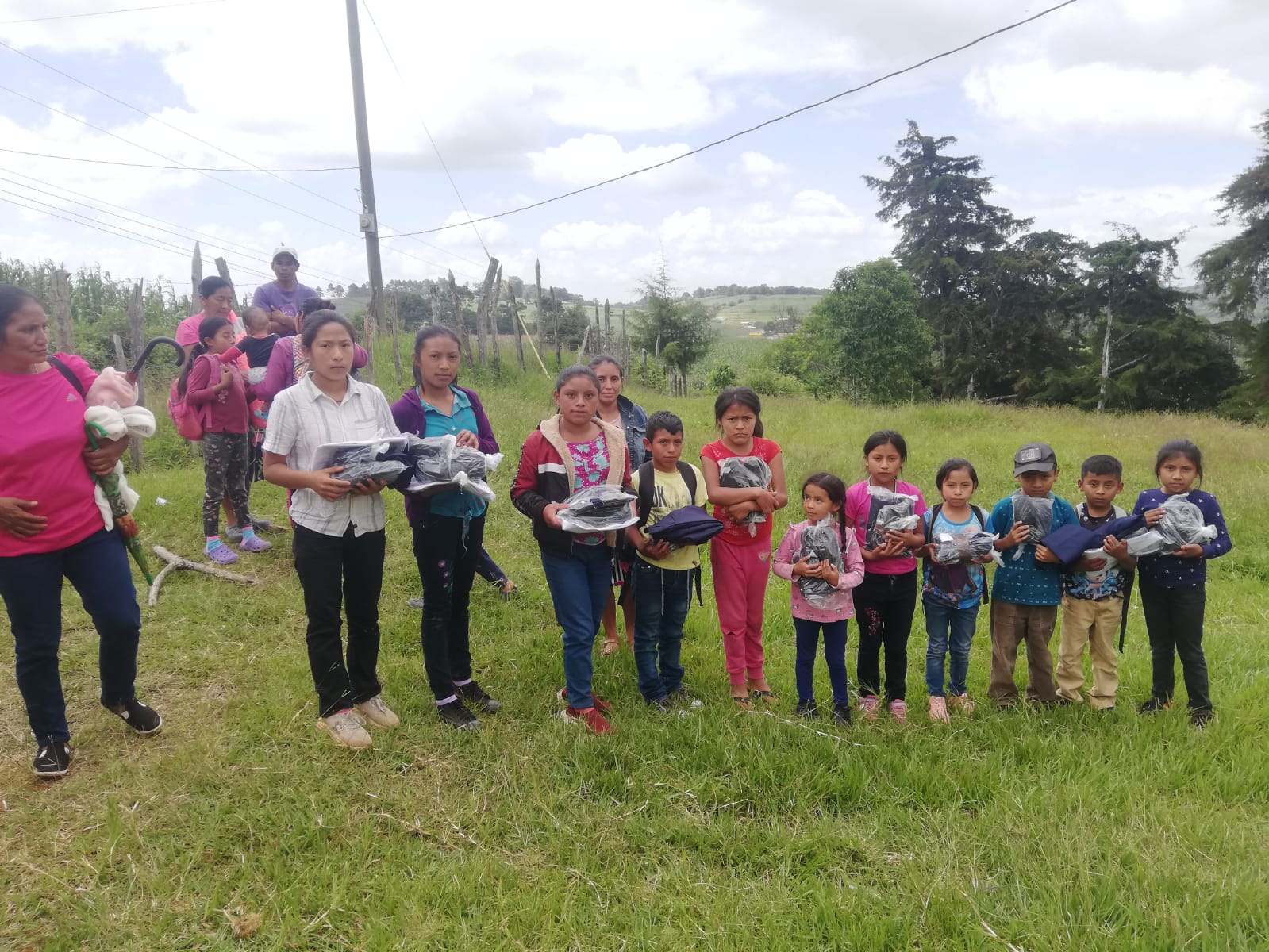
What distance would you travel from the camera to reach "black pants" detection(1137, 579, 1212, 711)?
11.9 feet

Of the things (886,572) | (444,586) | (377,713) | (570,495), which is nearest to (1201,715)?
(886,572)

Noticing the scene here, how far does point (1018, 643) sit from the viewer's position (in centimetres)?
383

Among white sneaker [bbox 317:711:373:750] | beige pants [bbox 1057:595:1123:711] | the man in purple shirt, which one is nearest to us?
white sneaker [bbox 317:711:373:750]

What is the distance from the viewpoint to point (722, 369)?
30734mm

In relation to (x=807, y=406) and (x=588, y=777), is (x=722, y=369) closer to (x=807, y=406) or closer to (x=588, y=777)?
(x=807, y=406)

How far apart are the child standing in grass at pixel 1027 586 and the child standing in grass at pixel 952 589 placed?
0.49 ft

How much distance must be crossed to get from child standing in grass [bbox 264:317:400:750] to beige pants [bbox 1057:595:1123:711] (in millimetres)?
3560

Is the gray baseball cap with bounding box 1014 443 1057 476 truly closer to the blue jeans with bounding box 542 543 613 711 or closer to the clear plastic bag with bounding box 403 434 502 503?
the blue jeans with bounding box 542 543 613 711

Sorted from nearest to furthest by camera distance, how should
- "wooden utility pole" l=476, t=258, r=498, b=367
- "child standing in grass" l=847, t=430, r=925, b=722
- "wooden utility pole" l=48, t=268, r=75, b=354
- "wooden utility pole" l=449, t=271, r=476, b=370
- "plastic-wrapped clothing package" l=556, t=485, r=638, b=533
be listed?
"plastic-wrapped clothing package" l=556, t=485, r=638, b=533 → "child standing in grass" l=847, t=430, r=925, b=722 → "wooden utility pole" l=48, t=268, r=75, b=354 → "wooden utility pole" l=449, t=271, r=476, b=370 → "wooden utility pole" l=476, t=258, r=498, b=367

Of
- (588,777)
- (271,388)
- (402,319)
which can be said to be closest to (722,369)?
(402,319)

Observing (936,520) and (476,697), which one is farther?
(476,697)

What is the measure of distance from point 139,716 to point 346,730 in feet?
3.50

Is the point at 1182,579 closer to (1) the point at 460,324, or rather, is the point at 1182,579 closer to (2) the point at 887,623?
(2) the point at 887,623

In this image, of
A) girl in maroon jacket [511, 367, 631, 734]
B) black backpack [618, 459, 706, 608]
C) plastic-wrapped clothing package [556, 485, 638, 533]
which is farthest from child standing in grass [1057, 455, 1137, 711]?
A: girl in maroon jacket [511, 367, 631, 734]
